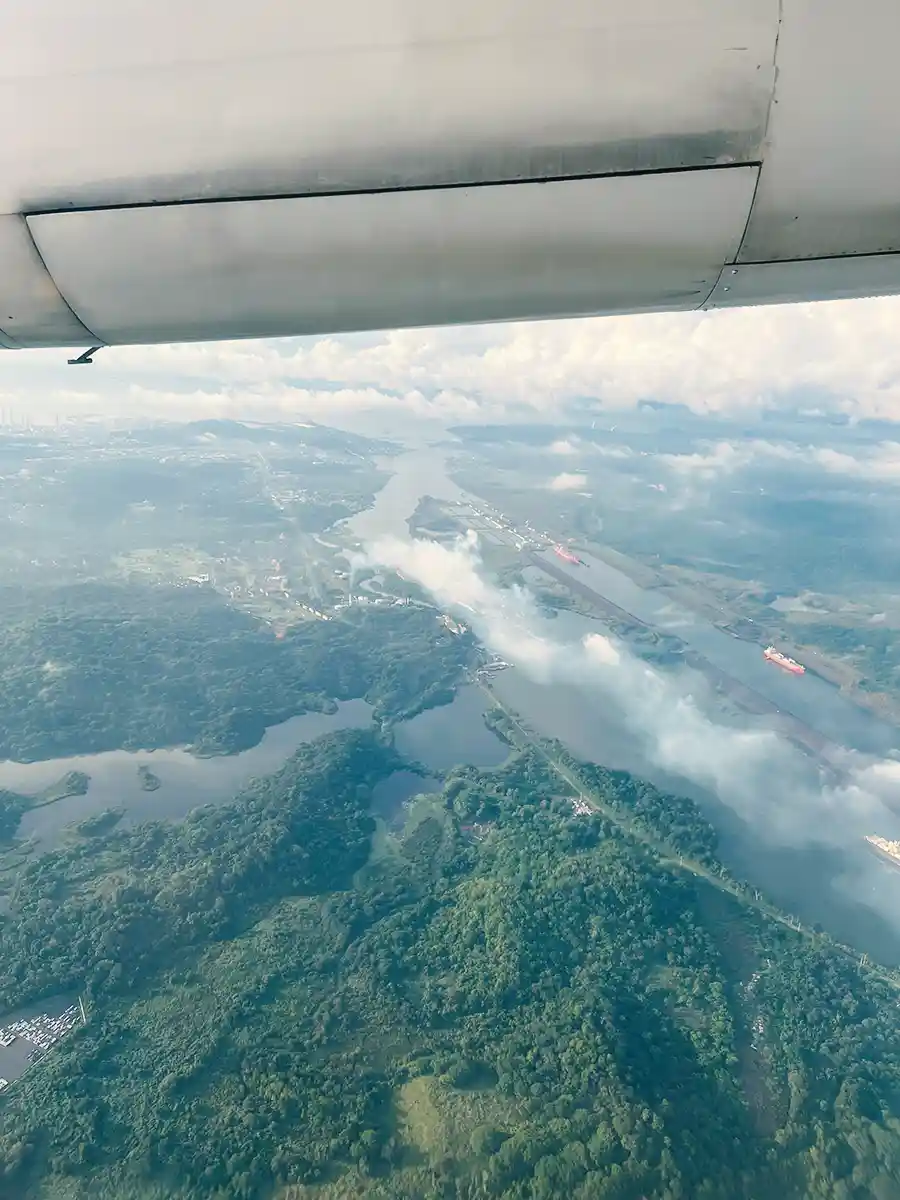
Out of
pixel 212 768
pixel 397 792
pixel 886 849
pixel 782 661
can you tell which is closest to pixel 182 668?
pixel 212 768

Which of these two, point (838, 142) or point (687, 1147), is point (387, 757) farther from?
point (838, 142)

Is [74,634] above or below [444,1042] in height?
below

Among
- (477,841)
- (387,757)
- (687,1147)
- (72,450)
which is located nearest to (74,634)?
(387,757)

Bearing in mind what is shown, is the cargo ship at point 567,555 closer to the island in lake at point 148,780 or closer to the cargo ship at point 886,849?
the cargo ship at point 886,849

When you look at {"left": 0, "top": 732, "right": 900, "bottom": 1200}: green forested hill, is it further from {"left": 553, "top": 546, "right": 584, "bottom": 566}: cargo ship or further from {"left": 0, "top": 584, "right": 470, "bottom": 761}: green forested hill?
{"left": 553, "top": 546, "right": 584, "bottom": 566}: cargo ship

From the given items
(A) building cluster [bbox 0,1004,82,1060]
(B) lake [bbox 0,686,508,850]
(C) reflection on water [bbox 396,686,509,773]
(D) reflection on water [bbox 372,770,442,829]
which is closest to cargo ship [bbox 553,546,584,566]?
(C) reflection on water [bbox 396,686,509,773]

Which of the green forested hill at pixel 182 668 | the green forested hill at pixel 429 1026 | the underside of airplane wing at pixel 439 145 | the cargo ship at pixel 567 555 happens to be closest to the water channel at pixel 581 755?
the green forested hill at pixel 182 668

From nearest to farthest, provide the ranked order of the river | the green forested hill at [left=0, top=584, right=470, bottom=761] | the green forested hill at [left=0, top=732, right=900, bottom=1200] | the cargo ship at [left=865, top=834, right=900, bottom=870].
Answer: the green forested hill at [left=0, top=732, right=900, bottom=1200], the river, the cargo ship at [left=865, top=834, right=900, bottom=870], the green forested hill at [left=0, top=584, right=470, bottom=761]
